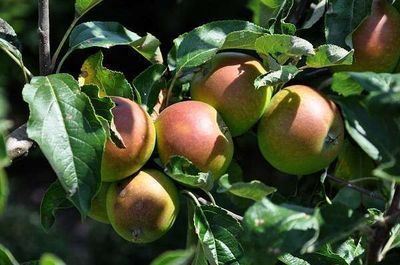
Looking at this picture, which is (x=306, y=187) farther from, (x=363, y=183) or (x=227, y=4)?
(x=227, y=4)

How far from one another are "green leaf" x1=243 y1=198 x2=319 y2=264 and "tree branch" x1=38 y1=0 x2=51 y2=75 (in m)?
0.36

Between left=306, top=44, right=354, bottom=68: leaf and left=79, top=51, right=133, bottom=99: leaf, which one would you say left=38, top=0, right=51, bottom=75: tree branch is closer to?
left=79, top=51, right=133, bottom=99: leaf

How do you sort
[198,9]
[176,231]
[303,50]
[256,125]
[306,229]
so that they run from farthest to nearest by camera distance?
1. [198,9]
2. [176,231]
3. [256,125]
4. [303,50]
5. [306,229]

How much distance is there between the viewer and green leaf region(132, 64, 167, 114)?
973mm

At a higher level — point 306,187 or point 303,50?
point 303,50

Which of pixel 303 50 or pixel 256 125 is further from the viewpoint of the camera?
pixel 256 125

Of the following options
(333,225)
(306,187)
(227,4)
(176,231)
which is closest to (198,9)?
(227,4)

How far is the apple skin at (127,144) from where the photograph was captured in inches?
34.4

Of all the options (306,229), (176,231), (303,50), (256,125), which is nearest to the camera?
(306,229)

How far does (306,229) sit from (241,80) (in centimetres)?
30

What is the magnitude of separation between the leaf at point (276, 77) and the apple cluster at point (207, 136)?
4 centimetres

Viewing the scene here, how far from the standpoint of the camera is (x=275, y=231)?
2.24 ft

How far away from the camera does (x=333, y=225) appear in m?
0.71

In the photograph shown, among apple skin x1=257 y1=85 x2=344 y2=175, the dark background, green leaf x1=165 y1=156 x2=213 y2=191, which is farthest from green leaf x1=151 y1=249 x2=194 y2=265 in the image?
the dark background
